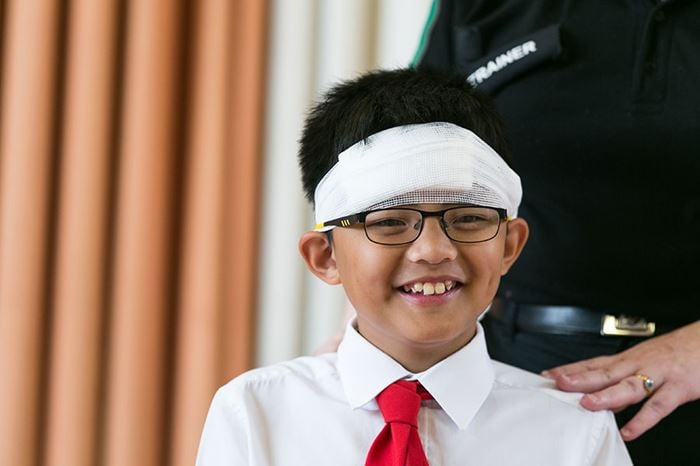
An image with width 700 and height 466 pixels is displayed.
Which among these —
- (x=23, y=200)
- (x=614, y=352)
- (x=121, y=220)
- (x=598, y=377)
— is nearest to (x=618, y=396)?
(x=598, y=377)

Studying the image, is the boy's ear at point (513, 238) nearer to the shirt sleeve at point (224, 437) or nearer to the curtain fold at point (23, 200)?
the shirt sleeve at point (224, 437)

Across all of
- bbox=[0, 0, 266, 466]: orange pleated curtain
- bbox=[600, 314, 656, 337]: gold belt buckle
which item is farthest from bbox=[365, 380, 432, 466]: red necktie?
bbox=[0, 0, 266, 466]: orange pleated curtain

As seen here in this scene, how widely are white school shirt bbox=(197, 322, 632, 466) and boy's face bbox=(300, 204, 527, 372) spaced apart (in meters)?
0.06

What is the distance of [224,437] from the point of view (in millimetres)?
874

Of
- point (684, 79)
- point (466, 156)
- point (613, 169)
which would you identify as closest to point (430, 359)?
point (466, 156)

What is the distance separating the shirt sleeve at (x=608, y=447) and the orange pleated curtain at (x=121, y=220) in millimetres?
736

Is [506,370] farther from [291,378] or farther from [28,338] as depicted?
[28,338]

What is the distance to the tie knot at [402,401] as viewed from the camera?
83 centimetres

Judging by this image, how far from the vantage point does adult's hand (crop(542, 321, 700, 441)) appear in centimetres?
90

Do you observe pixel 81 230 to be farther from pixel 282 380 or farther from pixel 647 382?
pixel 647 382

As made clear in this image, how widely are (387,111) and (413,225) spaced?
0.15 metres

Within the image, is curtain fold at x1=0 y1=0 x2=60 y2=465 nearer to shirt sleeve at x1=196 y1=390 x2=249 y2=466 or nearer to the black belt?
shirt sleeve at x1=196 y1=390 x2=249 y2=466

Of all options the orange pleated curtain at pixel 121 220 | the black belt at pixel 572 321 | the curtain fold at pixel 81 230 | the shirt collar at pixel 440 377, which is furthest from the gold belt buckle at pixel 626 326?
the curtain fold at pixel 81 230

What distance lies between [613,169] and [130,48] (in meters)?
0.89
